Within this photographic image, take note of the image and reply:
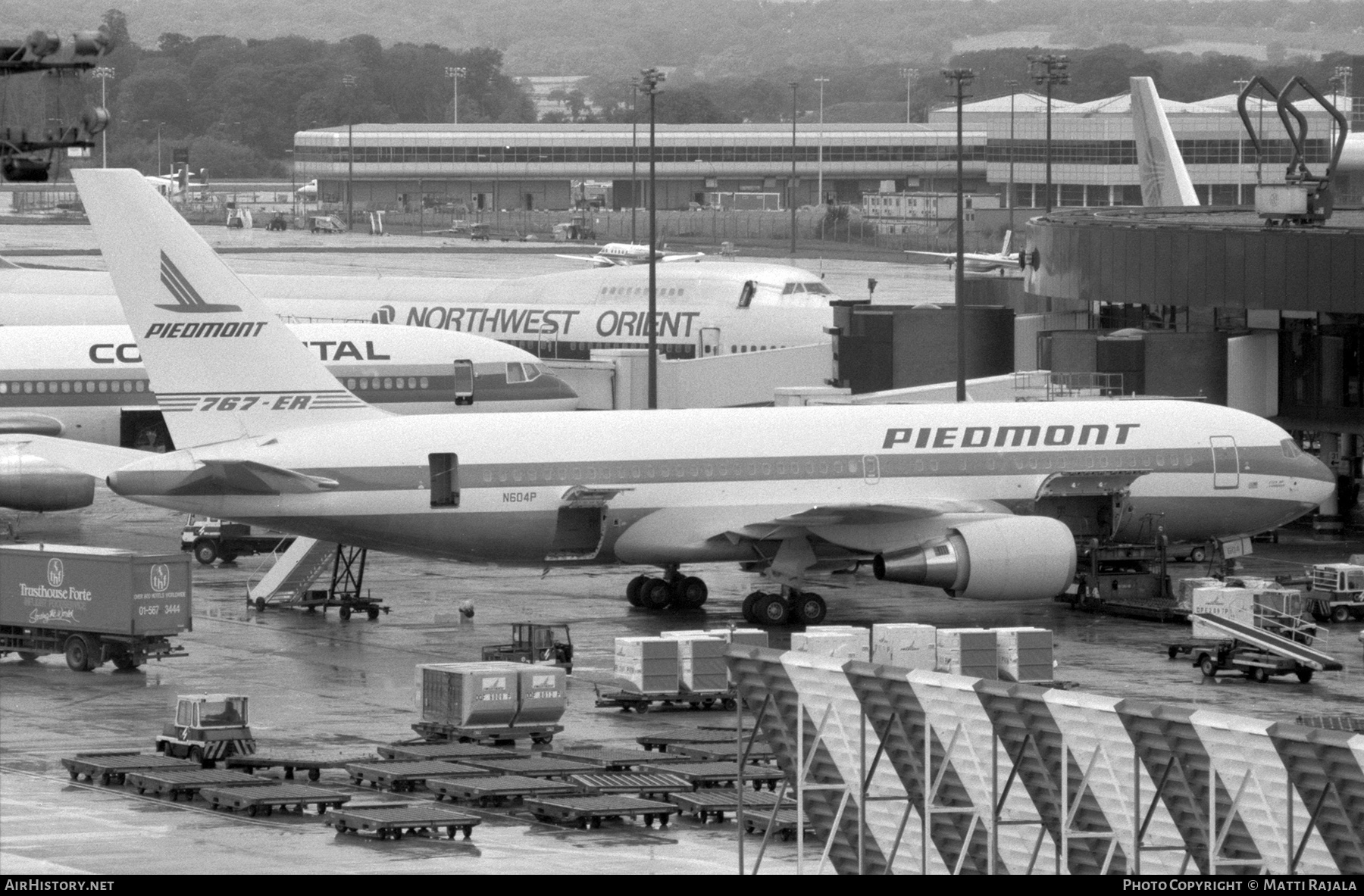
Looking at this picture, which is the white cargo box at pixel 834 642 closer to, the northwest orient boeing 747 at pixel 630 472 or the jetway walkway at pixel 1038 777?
the northwest orient boeing 747 at pixel 630 472

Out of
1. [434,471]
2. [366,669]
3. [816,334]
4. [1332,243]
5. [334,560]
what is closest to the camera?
[366,669]

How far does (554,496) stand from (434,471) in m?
2.45

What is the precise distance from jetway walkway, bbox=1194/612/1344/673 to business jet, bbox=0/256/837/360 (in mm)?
41255

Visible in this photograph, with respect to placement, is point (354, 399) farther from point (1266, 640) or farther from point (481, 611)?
point (1266, 640)

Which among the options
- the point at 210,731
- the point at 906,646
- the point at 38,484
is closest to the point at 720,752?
the point at 906,646

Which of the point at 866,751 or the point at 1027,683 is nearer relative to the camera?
the point at 866,751

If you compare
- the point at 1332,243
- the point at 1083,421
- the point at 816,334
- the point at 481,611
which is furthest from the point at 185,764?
the point at 816,334

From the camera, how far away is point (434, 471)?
4700 centimetres

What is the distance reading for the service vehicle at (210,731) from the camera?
34.0 m

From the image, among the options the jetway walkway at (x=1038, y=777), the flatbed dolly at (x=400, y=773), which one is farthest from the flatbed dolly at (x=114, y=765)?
the jetway walkway at (x=1038, y=777)

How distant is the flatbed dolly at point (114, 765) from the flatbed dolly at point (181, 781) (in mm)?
176

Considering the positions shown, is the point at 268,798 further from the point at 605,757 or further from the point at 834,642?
the point at 834,642

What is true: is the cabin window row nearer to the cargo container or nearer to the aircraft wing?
the aircraft wing

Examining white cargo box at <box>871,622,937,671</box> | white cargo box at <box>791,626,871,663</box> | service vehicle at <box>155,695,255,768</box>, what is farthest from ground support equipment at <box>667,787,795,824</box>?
white cargo box at <box>871,622,937,671</box>
